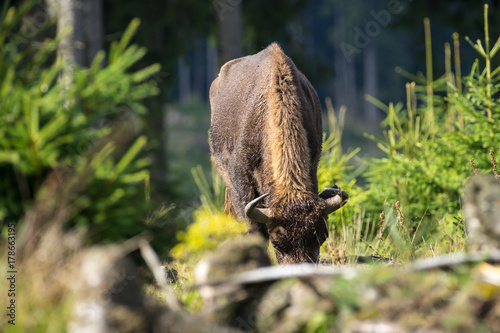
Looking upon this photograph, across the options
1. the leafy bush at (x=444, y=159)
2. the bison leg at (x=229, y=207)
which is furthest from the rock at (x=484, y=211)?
the bison leg at (x=229, y=207)

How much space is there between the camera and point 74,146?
10.5ft

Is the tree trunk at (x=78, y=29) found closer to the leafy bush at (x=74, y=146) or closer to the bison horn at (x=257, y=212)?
the bison horn at (x=257, y=212)

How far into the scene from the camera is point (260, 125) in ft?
19.9

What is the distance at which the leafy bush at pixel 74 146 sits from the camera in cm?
294

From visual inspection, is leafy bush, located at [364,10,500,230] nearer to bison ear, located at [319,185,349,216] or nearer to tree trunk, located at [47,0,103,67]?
bison ear, located at [319,185,349,216]

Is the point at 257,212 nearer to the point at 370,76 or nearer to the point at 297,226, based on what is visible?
the point at 297,226

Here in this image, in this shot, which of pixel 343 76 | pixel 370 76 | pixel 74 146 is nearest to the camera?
pixel 74 146

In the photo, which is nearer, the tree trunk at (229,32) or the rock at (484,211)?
the rock at (484,211)

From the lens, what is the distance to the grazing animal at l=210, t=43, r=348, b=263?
5086mm

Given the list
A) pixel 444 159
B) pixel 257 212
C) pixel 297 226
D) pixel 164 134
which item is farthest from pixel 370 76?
pixel 297 226

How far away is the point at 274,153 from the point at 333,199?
74 centimetres

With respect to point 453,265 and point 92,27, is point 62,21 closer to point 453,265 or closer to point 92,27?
point 92,27

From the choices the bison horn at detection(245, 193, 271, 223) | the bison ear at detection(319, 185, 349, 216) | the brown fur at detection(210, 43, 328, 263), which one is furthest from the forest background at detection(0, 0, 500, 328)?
the brown fur at detection(210, 43, 328, 263)

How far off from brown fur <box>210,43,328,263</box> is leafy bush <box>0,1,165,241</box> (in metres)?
1.98
